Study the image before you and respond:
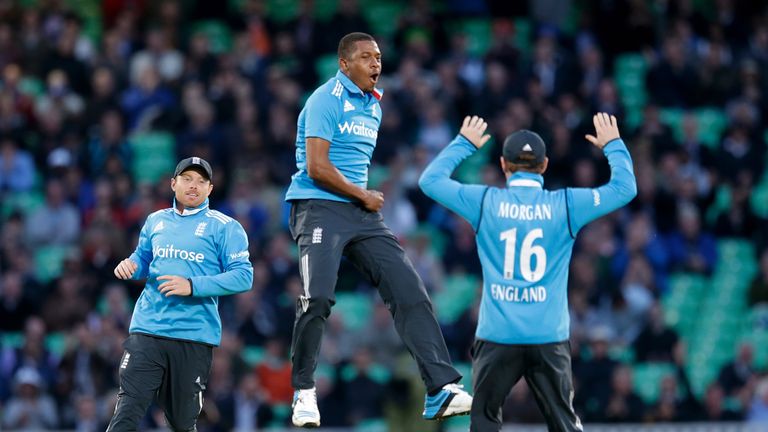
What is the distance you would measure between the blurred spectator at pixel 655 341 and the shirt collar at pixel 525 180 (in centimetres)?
875

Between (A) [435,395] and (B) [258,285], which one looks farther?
(B) [258,285]

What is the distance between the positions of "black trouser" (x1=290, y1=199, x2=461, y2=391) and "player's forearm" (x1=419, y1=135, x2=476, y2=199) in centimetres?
51

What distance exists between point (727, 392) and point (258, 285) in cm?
632

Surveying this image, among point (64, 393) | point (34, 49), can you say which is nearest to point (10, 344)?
point (64, 393)

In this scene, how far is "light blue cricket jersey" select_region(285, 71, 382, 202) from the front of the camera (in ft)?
31.2

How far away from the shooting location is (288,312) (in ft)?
57.4

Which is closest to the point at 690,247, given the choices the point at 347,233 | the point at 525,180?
the point at 525,180

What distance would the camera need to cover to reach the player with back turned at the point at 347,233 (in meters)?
9.48

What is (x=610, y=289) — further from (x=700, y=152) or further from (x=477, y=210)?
(x=477, y=210)

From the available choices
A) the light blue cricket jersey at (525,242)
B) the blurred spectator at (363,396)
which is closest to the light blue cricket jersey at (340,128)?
the light blue cricket jersey at (525,242)

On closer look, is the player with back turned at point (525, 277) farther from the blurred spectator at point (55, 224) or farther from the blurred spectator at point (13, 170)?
the blurred spectator at point (13, 170)

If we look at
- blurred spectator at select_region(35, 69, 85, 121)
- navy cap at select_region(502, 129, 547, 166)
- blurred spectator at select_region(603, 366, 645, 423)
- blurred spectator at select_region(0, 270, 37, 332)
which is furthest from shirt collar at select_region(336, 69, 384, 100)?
blurred spectator at select_region(35, 69, 85, 121)

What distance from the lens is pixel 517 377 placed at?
940 cm

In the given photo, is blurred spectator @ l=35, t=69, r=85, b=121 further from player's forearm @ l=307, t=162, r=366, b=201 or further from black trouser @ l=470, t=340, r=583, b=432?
black trouser @ l=470, t=340, r=583, b=432
